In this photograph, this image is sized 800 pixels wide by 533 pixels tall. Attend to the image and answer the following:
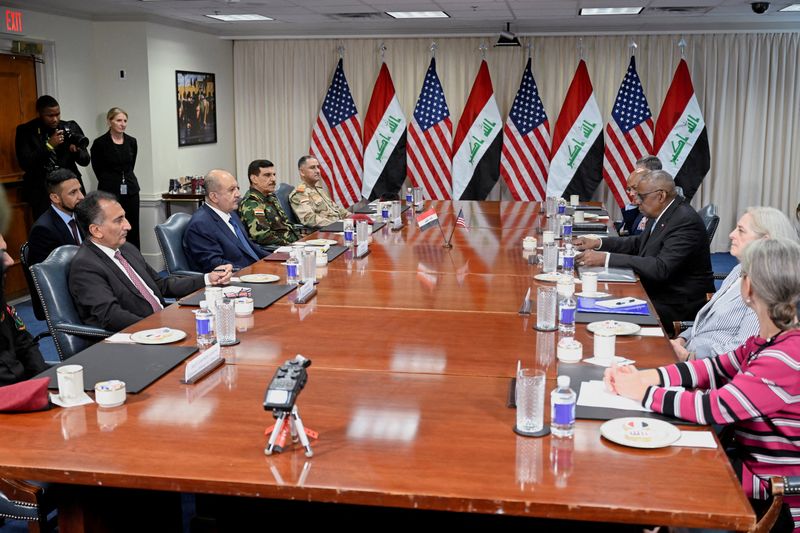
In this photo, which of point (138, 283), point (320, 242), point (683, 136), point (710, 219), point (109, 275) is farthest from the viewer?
point (683, 136)

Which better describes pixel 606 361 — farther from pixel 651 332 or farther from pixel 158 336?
pixel 158 336

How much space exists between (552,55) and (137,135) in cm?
470

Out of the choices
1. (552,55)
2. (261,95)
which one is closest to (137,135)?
(261,95)

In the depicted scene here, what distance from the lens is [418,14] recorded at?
8469mm

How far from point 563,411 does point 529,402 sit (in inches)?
3.7

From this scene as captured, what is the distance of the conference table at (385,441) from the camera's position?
1836 millimetres

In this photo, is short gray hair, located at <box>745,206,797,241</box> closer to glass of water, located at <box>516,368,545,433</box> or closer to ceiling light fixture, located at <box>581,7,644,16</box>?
glass of water, located at <box>516,368,545,433</box>

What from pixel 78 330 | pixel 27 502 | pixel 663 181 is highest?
pixel 663 181

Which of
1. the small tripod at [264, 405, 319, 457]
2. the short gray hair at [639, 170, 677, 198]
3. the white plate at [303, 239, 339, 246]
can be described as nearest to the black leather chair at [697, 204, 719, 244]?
the short gray hair at [639, 170, 677, 198]

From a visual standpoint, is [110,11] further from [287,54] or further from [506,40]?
[506,40]

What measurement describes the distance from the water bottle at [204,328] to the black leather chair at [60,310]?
0.72 metres

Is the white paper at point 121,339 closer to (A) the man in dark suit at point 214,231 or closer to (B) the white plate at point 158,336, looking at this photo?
(B) the white plate at point 158,336

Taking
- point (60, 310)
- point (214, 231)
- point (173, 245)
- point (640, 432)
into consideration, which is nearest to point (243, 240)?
point (214, 231)

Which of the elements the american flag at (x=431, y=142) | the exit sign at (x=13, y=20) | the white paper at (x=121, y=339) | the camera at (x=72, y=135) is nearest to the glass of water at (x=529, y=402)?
the white paper at (x=121, y=339)
